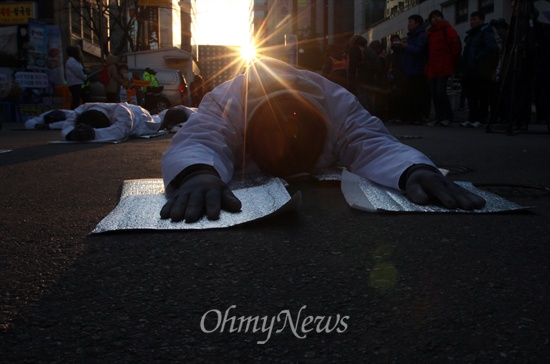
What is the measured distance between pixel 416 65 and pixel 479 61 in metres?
1.17

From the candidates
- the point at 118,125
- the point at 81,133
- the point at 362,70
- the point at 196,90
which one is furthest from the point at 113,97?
the point at 196,90

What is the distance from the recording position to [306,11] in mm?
48156

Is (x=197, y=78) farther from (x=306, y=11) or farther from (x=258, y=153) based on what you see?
(x=306, y=11)

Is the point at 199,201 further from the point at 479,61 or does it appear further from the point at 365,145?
the point at 479,61

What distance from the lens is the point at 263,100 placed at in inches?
115

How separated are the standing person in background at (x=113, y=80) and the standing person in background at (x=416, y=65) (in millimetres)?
5422

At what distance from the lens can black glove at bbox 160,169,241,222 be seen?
6.88ft

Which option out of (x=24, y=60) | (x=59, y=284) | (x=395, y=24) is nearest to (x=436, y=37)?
(x=59, y=284)

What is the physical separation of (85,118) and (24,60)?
883 centimetres

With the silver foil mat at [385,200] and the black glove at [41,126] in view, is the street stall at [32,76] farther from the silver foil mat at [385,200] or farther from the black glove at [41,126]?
the silver foil mat at [385,200]

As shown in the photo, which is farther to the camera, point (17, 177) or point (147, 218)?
point (17, 177)

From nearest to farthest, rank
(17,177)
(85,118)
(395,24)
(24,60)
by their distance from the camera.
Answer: (17,177) < (85,118) < (24,60) < (395,24)

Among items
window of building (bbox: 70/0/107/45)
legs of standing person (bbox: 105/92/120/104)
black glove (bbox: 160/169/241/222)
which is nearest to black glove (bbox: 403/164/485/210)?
black glove (bbox: 160/169/241/222)

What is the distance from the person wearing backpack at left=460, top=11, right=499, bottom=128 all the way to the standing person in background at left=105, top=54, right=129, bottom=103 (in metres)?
6.52
